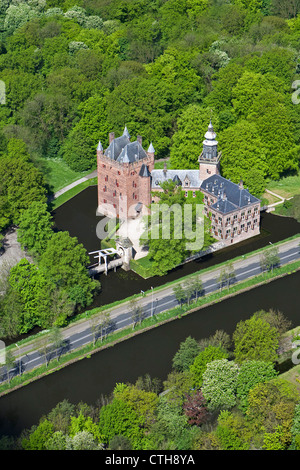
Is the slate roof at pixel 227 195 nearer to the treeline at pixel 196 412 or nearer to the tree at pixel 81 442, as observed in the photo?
the treeline at pixel 196 412

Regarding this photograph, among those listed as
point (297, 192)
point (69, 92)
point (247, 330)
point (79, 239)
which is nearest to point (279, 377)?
point (247, 330)

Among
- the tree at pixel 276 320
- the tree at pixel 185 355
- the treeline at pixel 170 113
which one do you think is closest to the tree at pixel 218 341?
the tree at pixel 185 355

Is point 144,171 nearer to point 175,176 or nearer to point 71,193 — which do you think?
point 175,176

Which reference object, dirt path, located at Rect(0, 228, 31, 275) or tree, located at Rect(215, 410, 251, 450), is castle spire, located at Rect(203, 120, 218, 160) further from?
tree, located at Rect(215, 410, 251, 450)

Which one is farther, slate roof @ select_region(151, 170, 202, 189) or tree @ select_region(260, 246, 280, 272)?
slate roof @ select_region(151, 170, 202, 189)

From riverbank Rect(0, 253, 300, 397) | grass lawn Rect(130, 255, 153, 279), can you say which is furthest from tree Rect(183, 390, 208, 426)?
grass lawn Rect(130, 255, 153, 279)

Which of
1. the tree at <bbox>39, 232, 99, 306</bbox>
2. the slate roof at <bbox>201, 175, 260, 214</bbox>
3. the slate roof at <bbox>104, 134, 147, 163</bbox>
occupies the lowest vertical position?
the tree at <bbox>39, 232, 99, 306</bbox>

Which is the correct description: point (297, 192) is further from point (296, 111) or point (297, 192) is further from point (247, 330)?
point (247, 330)
